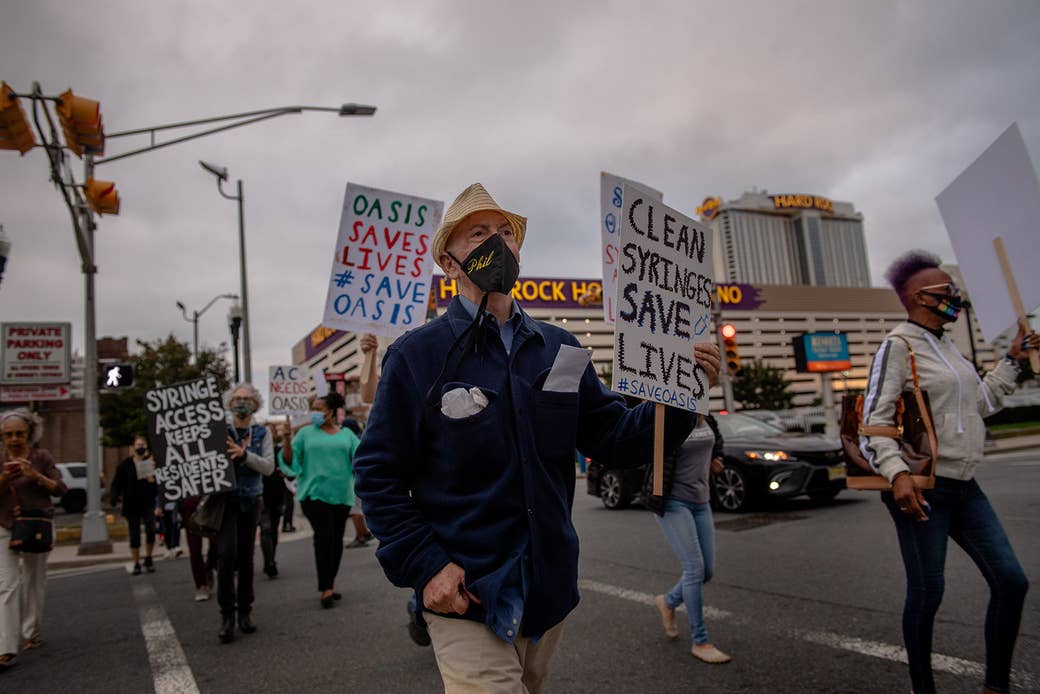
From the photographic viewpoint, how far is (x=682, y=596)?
451 centimetres

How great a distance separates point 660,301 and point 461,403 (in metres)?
0.99

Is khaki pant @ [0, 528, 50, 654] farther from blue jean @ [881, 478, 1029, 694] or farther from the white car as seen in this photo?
the white car

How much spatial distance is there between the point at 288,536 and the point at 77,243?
21.5ft

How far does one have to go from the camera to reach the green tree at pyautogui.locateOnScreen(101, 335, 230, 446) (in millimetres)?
29750

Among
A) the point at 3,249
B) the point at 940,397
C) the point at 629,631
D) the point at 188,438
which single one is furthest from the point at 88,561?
the point at 940,397

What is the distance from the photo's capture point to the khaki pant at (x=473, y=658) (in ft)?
6.20

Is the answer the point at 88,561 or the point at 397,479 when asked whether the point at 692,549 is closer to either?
the point at 397,479

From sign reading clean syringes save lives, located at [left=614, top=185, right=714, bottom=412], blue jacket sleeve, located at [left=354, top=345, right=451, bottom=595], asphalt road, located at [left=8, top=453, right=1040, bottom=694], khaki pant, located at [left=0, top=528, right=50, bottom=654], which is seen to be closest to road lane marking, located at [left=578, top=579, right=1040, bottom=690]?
asphalt road, located at [left=8, top=453, right=1040, bottom=694]

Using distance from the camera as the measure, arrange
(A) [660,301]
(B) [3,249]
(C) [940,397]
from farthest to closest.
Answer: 1. (B) [3,249]
2. (C) [940,397]
3. (A) [660,301]

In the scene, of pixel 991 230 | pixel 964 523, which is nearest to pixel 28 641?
pixel 964 523

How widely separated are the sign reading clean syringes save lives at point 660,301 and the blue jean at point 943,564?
4.51 feet

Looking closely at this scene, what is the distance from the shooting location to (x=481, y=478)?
2.07 meters

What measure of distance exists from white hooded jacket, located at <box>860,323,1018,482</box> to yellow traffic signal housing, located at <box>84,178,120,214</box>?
9.52 metres

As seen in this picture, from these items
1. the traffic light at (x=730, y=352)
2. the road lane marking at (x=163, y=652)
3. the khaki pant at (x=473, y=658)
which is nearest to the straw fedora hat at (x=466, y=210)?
the khaki pant at (x=473, y=658)
